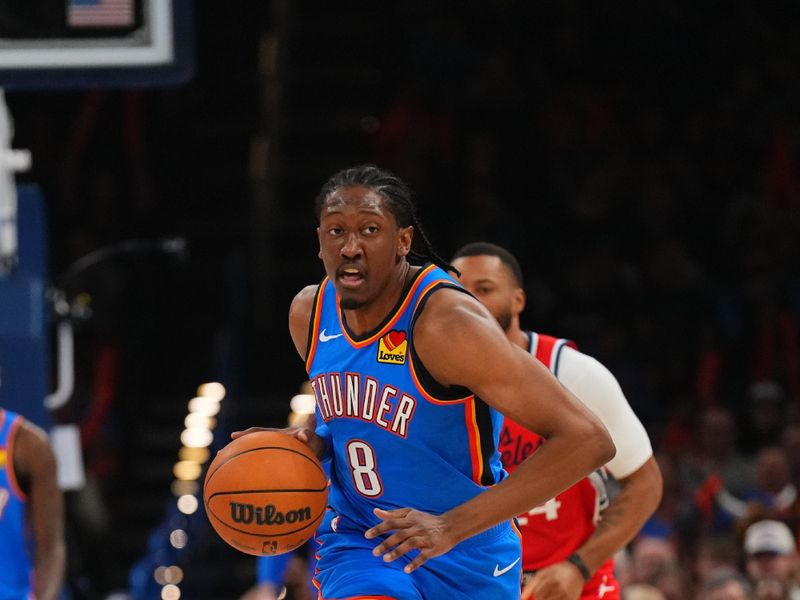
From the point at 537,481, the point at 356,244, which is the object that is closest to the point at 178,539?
the point at 356,244

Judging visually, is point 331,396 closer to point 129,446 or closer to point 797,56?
point 129,446

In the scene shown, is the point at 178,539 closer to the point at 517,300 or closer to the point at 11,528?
the point at 11,528

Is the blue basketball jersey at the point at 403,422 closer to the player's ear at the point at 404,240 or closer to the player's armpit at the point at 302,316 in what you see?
the player's ear at the point at 404,240

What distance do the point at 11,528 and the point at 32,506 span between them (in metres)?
0.16

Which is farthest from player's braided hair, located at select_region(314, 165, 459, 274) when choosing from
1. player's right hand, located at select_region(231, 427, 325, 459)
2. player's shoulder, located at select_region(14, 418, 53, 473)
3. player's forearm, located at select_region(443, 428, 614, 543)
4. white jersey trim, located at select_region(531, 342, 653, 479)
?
player's shoulder, located at select_region(14, 418, 53, 473)

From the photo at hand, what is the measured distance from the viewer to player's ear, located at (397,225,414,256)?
4238 mm

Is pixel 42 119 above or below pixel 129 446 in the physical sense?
above

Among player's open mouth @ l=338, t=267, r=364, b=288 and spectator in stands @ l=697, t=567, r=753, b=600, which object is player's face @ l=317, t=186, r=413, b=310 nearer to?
player's open mouth @ l=338, t=267, r=364, b=288

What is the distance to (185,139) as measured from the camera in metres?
13.8

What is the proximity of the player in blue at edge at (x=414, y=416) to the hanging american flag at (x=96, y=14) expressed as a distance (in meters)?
1.47

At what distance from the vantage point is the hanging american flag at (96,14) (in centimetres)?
533

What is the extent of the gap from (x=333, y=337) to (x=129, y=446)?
25.3 feet

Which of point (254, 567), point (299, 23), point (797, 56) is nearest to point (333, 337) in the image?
point (254, 567)

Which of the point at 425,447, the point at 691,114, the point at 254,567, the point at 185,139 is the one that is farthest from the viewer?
the point at 185,139
